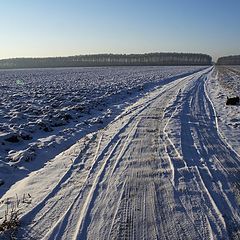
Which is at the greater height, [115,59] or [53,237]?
[53,237]

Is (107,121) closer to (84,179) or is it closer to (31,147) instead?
(31,147)

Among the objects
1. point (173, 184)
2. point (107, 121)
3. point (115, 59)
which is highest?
point (173, 184)

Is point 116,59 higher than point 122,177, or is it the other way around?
point 122,177

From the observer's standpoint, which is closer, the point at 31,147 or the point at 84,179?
the point at 84,179

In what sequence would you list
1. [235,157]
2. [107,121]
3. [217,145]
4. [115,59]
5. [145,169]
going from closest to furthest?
[145,169], [235,157], [217,145], [107,121], [115,59]

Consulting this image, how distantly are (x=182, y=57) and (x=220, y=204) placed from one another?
197m

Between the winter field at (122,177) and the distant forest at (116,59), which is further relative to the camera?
the distant forest at (116,59)

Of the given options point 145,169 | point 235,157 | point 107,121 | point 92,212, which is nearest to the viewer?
point 92,212

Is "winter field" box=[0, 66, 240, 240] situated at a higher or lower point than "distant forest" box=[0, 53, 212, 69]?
higher

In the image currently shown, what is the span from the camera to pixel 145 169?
6.90 metres

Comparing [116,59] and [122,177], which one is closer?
[122,177]

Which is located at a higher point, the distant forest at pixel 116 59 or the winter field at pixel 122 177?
the winter field at pixel 122 177

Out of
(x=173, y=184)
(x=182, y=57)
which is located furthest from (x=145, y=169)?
(x=182, y=57)

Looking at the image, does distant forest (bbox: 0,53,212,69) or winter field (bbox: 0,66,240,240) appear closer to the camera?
winter field (bbox: 0,66,240,240)
